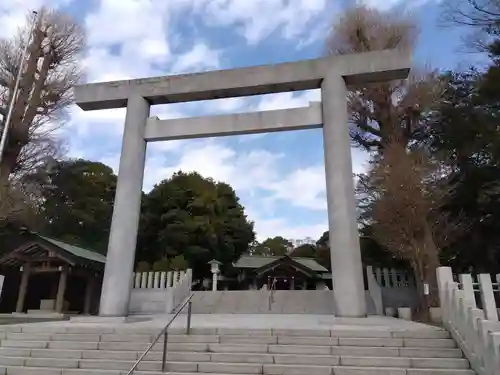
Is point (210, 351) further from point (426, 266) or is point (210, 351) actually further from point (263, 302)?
point (263, 302)

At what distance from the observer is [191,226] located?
901 inches

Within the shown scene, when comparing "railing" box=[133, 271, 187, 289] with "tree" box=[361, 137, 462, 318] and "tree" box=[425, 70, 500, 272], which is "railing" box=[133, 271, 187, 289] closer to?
"tree" box=[361, 137, 462, 318]

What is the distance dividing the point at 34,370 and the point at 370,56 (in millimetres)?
7985

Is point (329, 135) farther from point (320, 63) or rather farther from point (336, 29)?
point (336, 29)

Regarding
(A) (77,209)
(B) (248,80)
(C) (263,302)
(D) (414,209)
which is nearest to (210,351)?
(B) (248,80)

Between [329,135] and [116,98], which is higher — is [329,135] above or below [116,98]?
below

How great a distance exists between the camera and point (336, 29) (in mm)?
12258

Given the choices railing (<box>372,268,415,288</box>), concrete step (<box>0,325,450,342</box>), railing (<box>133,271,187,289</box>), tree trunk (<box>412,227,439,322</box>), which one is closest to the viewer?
concrete step (<box>0,325,450,342</box>)

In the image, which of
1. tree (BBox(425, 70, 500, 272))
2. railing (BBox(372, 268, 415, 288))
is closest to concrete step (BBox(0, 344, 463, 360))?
railing (BBox(372, 268, 415, 288))

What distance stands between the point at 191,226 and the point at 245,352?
18271mm

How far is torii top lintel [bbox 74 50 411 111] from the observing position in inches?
307

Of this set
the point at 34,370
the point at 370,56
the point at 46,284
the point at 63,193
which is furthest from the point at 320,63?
the point at 63,193

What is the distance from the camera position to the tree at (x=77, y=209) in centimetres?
2536

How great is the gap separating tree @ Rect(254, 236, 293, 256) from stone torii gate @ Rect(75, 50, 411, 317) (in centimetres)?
3348
